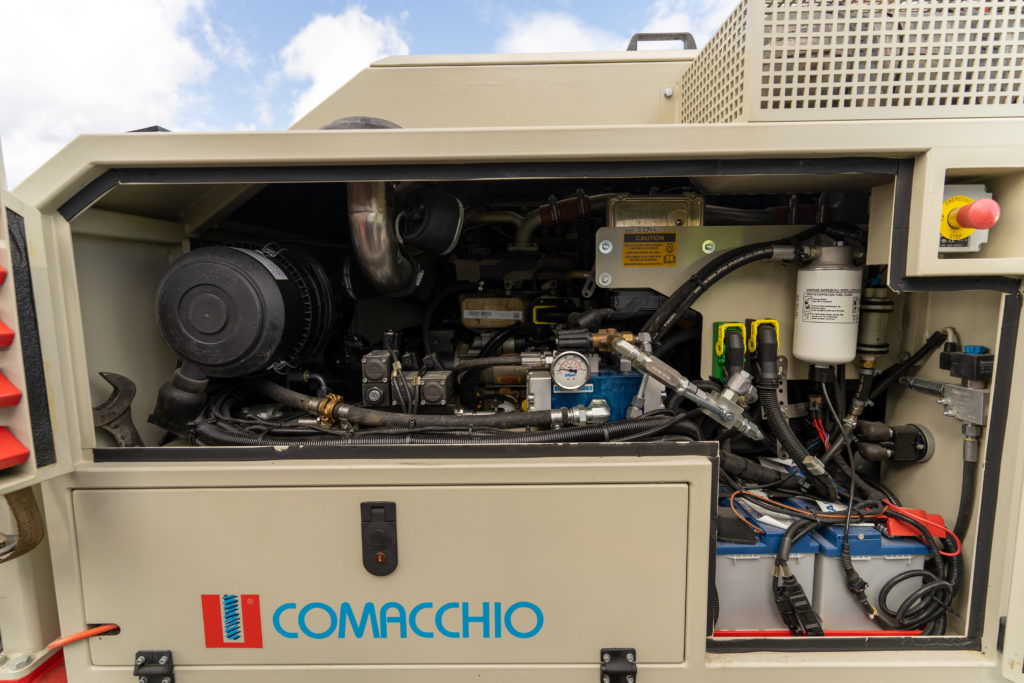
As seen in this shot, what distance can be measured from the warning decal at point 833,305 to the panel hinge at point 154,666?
59.9 inches

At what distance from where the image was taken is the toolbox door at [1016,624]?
0.81m

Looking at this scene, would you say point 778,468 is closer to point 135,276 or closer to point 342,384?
point 342,384

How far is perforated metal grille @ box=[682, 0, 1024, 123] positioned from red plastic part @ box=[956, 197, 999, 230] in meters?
0.16

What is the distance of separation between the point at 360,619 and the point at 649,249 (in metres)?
1.02

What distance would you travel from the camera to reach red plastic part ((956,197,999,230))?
736 millimetres

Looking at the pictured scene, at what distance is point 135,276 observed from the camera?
1025mm

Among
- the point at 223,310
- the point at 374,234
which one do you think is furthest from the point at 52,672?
the point at 374,234

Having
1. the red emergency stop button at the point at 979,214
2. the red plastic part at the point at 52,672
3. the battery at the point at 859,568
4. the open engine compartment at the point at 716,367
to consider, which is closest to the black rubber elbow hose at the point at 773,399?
the open engine compartment at the point at 716,367

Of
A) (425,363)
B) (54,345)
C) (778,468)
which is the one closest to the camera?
(54,345)

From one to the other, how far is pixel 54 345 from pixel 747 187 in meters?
1.43

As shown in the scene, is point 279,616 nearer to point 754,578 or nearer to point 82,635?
point 82,635

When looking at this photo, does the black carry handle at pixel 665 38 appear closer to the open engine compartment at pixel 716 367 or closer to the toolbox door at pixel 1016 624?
the open engine compartment at pixel 716 367

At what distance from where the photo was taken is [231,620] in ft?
2.76

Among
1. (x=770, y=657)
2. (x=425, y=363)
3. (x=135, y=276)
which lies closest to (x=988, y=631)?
(x=770, y=657)
